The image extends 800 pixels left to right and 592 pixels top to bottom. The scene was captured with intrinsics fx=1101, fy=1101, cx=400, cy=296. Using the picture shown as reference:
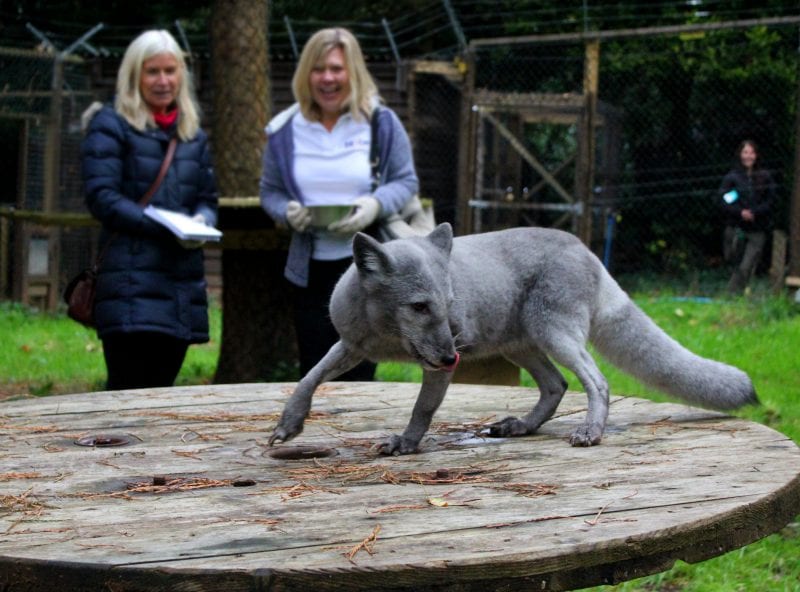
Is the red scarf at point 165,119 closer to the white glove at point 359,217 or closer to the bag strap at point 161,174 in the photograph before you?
the bag strap at point 161,174

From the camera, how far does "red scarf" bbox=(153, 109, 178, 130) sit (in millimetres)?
4555

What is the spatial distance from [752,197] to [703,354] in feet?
14.1

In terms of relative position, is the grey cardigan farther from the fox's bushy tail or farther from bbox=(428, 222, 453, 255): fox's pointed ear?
bbox=(428, 222, 453, 255): fox's pointed ear

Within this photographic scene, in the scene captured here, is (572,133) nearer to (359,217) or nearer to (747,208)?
(747,208)

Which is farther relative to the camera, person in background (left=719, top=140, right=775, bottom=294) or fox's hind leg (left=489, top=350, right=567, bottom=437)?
person in background (left=719, top=140, right=775, bottom=294)

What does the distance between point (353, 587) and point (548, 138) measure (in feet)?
39.5

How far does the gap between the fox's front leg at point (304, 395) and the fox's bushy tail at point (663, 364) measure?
0.87 m

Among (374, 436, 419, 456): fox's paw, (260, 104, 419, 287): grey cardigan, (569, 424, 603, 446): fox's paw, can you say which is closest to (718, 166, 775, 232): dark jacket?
(260, 104, 419, 287): grey cardigan

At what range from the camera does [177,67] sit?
4496 millimetres

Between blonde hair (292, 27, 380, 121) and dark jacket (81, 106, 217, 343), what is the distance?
0.54 meters

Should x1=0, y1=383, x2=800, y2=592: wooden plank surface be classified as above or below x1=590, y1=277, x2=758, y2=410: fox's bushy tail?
below

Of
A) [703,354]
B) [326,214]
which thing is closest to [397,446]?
[326,214]

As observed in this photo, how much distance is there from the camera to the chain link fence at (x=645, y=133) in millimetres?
12219

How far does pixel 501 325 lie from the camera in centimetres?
316
